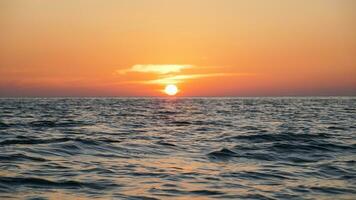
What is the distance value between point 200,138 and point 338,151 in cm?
759

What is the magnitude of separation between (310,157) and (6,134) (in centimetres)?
1634

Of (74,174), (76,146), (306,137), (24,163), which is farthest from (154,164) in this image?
(306,137)

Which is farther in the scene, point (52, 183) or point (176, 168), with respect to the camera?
point (176, 168)

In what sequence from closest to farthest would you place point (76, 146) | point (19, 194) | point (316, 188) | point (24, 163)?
point (19, 194) < point (316, 188) < point (24, 163) < point (76, 146)

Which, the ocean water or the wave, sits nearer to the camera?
the ocean water

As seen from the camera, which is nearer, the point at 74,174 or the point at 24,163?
the point at 74,174

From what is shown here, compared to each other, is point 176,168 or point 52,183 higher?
point 52,183

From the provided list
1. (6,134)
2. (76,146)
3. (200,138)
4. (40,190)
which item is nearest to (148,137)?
(200,138)

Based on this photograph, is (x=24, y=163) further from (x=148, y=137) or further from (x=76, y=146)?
(x=148, y=137)

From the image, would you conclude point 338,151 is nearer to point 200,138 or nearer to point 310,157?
point 310,157

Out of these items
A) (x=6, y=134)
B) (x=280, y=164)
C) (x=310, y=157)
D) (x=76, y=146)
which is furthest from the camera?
(x=6, y=134)

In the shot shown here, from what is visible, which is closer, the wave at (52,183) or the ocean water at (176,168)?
the ocean water at (176,168)

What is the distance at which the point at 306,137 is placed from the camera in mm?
24359

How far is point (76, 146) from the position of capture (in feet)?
62.7
